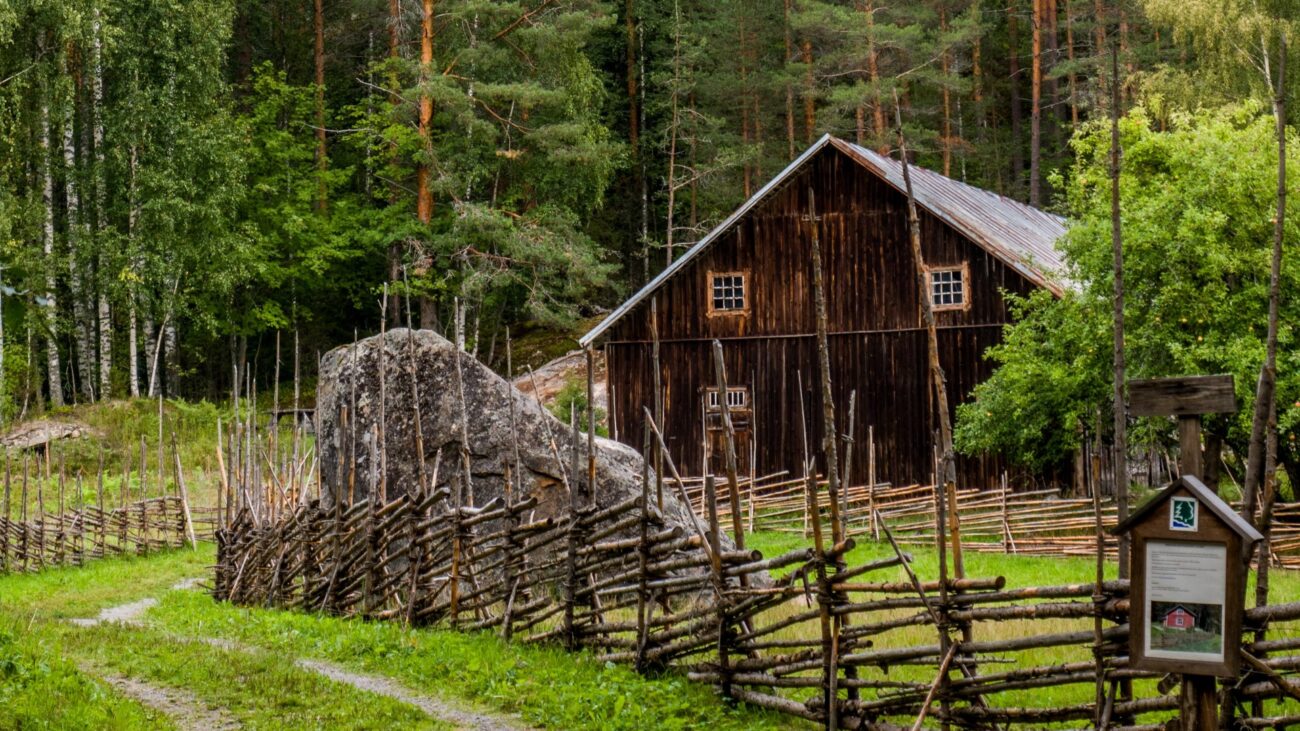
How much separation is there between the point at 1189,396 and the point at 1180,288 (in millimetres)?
11520

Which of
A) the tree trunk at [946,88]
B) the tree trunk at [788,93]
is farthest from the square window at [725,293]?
the tree trunk at [946,88]

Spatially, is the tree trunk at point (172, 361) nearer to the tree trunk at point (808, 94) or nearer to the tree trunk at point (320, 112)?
the tree trunk at point (320, 112)

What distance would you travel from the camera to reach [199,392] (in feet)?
125

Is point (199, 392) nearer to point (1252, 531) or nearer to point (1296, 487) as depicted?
point (1296, 487)

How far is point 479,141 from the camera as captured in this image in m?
31.3

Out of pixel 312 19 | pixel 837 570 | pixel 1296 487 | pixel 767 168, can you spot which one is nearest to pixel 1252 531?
pixel 837 570

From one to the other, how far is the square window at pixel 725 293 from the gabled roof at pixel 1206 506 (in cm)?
1801

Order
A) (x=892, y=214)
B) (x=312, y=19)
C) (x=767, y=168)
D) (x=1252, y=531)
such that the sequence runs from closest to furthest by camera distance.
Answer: (x=1252, y=531), (x=892, y=214), (x=767, y=168), (x=312, y=19)

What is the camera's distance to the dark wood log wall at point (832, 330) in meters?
21.4

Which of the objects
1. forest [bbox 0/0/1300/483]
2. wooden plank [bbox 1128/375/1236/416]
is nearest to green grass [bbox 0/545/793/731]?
wooden plank [bbox 1128/375/1236/416]

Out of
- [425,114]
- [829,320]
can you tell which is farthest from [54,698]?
[425,114]

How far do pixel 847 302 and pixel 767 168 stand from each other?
15000 millimetres

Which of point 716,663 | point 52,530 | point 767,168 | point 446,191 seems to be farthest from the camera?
point 767,168

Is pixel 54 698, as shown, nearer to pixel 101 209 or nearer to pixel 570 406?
pixel 570 406
